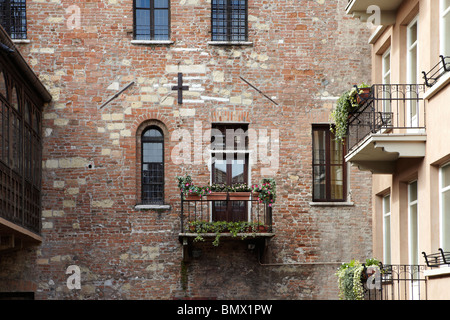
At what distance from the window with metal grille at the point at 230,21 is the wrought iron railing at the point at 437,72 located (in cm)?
664

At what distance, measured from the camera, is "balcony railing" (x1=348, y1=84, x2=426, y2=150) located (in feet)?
44.5

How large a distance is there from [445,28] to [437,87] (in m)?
0.93

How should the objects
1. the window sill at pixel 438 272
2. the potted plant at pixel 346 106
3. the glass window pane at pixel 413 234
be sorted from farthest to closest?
the potted plant at pixel 346 106 < the glass window pane at pixel 413 234 < the window sill at pixel 438 272

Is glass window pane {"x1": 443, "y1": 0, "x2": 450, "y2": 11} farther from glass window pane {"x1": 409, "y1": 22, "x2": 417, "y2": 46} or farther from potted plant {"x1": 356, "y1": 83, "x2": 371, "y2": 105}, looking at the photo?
potted plant {"x1": 356, "y1": 83, "x2": 371, "y2": 105}

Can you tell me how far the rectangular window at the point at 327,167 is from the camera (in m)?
18.8

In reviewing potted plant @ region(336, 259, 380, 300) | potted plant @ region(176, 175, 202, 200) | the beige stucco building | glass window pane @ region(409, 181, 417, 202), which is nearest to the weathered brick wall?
potted plant @ region(176, 175, 202, 200)

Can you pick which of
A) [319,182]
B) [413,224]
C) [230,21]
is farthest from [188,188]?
[413,224]

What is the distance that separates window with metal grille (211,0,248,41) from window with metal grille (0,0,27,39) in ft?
13.7

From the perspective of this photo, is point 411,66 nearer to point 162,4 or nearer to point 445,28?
point 445,28

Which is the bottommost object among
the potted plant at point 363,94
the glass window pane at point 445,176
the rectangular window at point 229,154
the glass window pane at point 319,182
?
the glass window pane at point 445,176

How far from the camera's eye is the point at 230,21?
1911cm

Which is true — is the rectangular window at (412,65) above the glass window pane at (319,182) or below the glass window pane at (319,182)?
above
